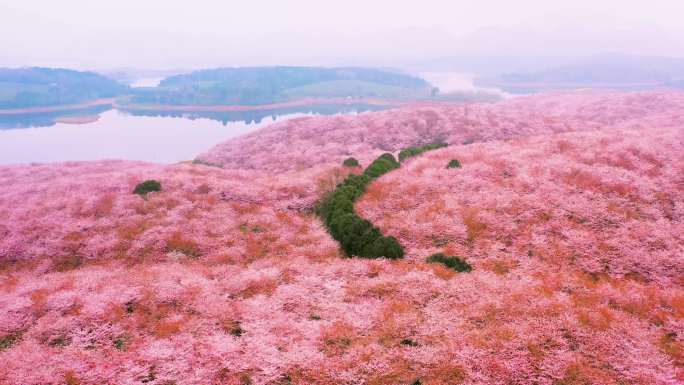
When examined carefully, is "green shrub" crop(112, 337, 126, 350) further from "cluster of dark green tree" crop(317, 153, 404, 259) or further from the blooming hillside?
the blooming hillside

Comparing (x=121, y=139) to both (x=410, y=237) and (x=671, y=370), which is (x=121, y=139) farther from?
(x=671, y=370)

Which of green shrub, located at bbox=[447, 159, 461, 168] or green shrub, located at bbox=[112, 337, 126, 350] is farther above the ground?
green shrub, located at bbox=[447, 159, 461, 168]

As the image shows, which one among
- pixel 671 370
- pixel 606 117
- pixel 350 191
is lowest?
pixel 671 370

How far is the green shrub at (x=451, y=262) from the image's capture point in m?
19.0

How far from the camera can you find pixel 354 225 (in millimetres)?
23438

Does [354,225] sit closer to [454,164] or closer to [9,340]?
[454,164]

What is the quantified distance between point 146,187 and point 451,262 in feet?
90.4

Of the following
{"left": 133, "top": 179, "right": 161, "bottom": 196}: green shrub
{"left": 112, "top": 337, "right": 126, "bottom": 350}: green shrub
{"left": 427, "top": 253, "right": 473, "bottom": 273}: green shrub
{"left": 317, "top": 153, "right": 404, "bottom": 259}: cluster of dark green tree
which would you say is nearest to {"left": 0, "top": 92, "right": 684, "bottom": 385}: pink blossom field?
{"left": 112, "top": 337, "right": 126, "bottom": 350}: green shrub

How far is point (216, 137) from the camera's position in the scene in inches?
7283

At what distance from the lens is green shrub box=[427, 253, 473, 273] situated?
747 inches

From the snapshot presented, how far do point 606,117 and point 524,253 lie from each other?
8613 centimetres

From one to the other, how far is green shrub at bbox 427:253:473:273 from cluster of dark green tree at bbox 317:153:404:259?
6.66 feet

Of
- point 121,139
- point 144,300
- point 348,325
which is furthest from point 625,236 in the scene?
point 121,139

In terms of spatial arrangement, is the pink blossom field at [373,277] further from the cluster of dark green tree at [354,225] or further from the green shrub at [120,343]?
the cluster of dark green tree at [354,225]
